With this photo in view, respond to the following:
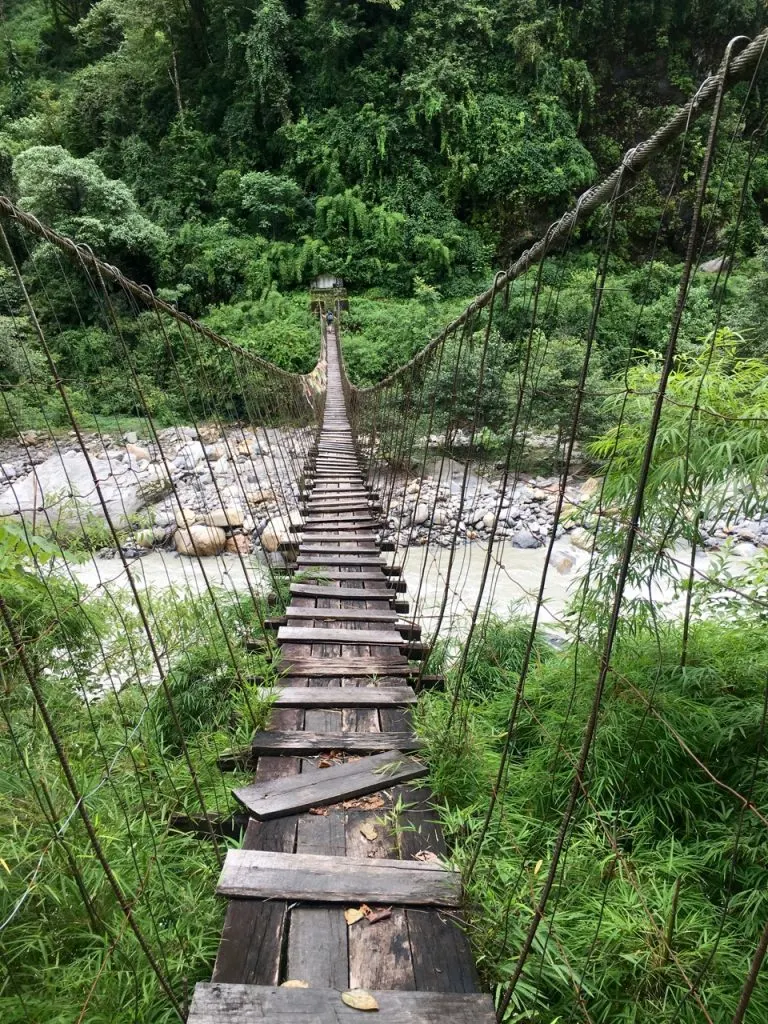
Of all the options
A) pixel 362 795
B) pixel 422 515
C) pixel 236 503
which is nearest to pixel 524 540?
pixel 422 515

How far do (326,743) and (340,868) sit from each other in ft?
1.23

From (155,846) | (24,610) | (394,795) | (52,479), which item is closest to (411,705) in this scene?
(394,795)

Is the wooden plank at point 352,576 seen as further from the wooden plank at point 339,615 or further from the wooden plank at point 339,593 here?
the wooden plank at point 339,615

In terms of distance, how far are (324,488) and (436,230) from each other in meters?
10.1

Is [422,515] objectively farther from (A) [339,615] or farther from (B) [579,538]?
(A) [339,615]

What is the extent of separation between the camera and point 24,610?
232cm

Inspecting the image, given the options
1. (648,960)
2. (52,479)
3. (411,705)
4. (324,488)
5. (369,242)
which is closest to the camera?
(648,960)

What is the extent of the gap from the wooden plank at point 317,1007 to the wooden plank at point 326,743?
0.56m

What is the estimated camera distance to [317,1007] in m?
0.83

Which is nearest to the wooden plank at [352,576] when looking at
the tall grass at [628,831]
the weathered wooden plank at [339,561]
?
the weathered wooden plank at [339,561]

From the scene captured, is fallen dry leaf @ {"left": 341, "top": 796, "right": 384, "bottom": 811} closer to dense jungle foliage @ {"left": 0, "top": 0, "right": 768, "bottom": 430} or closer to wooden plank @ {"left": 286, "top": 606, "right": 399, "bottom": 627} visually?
wooden plank @ {"left": 286, "top": 606, "right": 399, "bottom": 627}

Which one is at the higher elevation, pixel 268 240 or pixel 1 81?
pixel 1 81

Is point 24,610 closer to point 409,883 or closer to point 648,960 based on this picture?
point 409,883

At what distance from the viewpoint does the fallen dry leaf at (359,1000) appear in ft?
2.73
